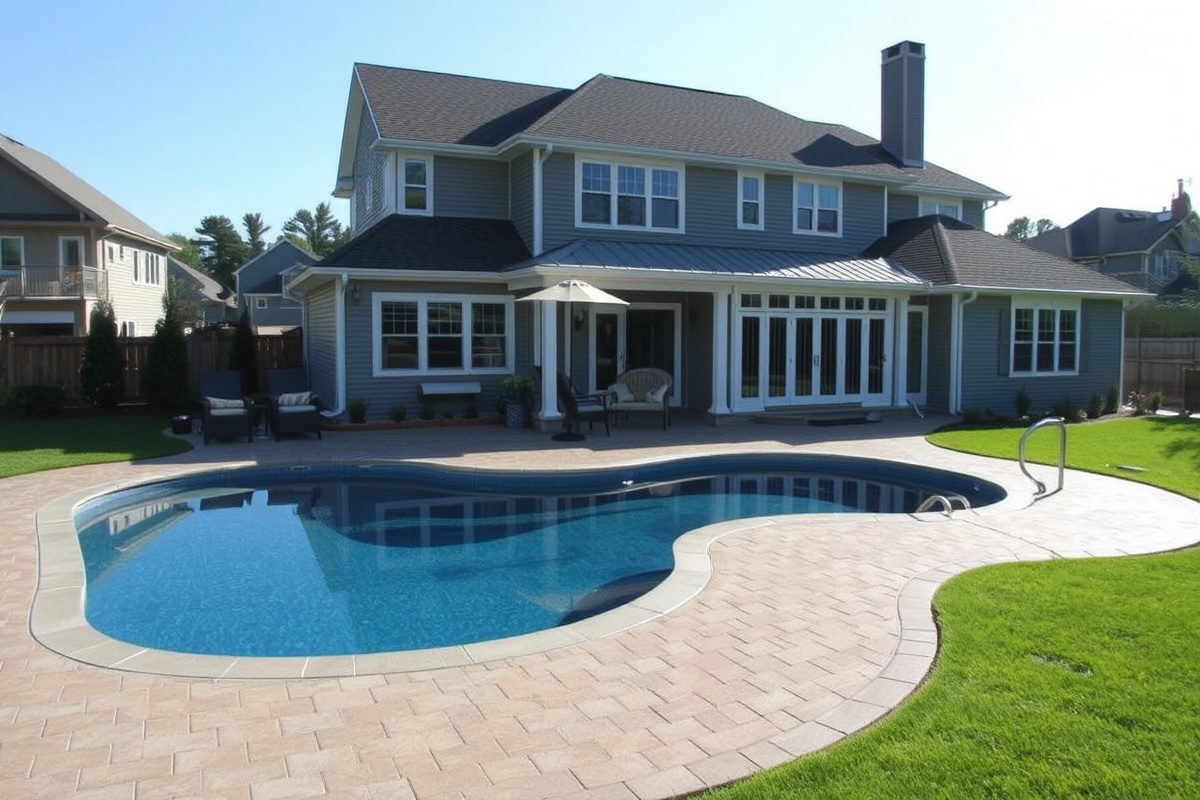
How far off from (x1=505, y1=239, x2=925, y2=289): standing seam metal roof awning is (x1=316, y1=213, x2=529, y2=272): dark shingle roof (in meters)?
1.05

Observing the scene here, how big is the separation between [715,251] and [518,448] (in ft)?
22.8

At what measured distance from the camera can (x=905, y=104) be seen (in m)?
22.9

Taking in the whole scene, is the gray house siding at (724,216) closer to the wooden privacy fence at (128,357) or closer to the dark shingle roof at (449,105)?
the dark shingle roof at (449,105)

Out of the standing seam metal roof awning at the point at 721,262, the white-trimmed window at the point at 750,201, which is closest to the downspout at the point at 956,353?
the standing seam metal roof awning at the point at 721,262

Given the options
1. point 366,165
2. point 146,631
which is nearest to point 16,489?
point 146,631

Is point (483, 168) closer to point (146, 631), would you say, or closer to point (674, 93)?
point (674, 93)

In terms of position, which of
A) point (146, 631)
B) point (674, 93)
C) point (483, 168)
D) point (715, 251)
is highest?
point (674, 93)

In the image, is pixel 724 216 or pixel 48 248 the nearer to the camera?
pixel 724 216

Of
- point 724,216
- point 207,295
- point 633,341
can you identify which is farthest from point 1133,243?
point 207,295

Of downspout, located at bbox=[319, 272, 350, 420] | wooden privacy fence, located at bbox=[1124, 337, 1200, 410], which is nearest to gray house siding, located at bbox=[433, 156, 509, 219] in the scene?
downspout, located at bbox=[319, 272, 350, 420]

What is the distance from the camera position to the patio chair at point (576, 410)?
15.0 m

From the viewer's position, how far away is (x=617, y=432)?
15953 millimetres

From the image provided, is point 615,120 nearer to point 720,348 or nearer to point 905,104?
point 720,348

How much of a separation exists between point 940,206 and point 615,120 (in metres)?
10.0
